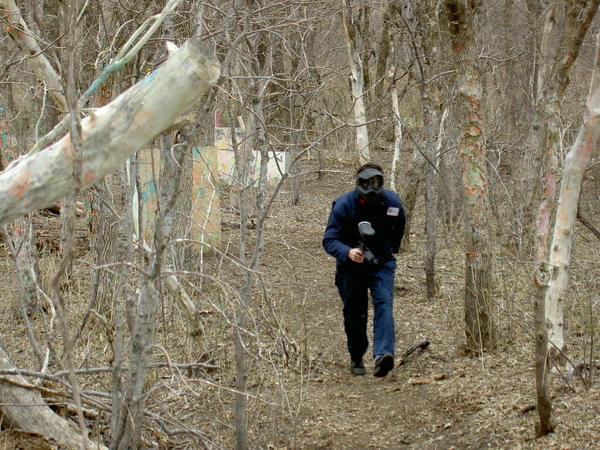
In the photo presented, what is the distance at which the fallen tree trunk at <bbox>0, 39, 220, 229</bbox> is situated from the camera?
2639 mm

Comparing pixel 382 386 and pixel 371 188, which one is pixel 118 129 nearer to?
pixel 371 188

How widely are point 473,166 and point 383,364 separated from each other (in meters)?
1.66

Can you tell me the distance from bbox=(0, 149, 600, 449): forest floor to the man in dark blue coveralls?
1.16 ft

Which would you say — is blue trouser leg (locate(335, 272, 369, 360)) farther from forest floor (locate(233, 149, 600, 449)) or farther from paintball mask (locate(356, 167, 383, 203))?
paintball mask (locate(356, 167, 383, 203))

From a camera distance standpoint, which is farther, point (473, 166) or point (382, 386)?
point (382, 386)

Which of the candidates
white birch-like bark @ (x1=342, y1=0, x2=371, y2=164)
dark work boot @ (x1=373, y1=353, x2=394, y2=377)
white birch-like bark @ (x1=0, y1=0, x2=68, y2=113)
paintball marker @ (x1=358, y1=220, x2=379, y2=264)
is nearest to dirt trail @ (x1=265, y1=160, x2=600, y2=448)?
dark work boot @ (x1=373, y1=353, x2=394, y2=377)

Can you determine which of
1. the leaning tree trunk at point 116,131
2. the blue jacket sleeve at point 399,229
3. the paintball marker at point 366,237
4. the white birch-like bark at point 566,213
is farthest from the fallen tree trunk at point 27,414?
the blue jacket sleeve at point 399,229

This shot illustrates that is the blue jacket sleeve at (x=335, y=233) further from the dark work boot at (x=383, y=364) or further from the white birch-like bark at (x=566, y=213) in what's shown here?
the white birch-like bark at (x=566, y=213)

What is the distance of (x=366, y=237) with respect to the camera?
641cm

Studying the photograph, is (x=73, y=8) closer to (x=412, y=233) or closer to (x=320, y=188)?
(x=412, y=233)

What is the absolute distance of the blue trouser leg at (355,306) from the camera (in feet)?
21.5

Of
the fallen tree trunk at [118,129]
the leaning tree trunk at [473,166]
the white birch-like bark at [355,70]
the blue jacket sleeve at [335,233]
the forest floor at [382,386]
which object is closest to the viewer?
the fallen tree trunk at [118,129]

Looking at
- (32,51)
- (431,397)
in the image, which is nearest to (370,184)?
(431,397)

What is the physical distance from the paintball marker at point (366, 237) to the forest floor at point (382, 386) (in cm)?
61
